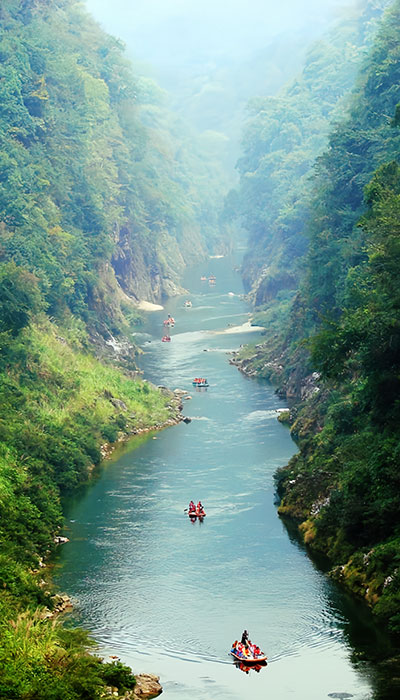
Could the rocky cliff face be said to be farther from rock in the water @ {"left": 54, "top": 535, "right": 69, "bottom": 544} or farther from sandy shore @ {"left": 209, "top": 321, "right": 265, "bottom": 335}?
rock in the water @ {"left": 54, "top": 535, "right": 69, "bottom": 544}

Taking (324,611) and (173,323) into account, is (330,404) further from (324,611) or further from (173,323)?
(173,323)

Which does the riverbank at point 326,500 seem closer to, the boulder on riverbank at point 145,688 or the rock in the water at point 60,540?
the boulder on riverbank at point 145,688

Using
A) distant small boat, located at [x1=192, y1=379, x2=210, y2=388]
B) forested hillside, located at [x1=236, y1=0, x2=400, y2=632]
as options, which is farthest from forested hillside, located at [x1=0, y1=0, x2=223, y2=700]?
forested hillside, located at [x1=236, y1=0, x2=400, y2=632]

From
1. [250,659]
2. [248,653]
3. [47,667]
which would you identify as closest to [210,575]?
[248,653]

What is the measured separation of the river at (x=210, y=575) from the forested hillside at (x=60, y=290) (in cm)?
311

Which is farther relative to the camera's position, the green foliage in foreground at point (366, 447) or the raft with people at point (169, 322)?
the raft with people at point (169, 322)

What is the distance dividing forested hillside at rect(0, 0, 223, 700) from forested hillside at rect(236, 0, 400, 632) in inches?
635

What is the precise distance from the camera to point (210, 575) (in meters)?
60.2

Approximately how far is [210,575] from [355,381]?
82.2 ft

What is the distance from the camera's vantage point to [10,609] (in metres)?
49.9

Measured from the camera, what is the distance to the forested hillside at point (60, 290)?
51.9m

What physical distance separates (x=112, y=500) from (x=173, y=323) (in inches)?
3060

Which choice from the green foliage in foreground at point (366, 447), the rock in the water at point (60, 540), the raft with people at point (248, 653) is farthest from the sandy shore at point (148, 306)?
the raft with people at point (248, 653)

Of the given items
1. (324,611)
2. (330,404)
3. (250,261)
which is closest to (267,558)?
(324,611)
